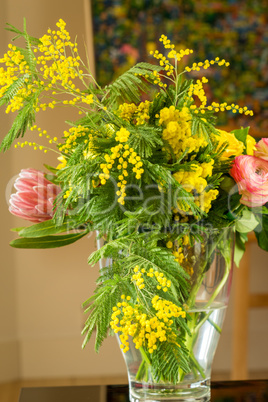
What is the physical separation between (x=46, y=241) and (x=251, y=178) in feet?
0.86

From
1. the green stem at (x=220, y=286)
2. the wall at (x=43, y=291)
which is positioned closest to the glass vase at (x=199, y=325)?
the green stem at (x=220, y=286)

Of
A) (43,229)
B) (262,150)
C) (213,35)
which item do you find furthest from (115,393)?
(213,35)

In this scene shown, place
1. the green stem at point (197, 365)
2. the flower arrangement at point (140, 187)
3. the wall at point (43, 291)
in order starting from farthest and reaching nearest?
the wall at point (43, 291) → the green stem at point (197, 365) → the flower arrangement at point (140, 187)

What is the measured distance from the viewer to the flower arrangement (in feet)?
1.81

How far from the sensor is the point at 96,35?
239cm

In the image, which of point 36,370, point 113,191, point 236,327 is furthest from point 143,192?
point 36,370

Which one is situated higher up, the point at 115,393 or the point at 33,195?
the point at 33,195

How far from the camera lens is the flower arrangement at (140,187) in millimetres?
552

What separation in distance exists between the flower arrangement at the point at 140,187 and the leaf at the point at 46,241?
0.02 metres

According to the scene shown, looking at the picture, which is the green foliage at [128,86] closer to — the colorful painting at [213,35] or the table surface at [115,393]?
the table surface at [115,393]

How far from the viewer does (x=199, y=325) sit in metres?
0.66

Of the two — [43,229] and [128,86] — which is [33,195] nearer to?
[43,229]

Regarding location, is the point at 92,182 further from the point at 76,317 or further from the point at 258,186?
the point at 76,317

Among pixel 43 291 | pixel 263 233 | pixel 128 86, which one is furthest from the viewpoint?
pixel 43 291
